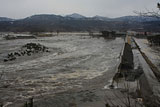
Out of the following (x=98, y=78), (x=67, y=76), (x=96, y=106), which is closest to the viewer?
(x=96, y=106)

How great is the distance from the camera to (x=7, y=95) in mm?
12250

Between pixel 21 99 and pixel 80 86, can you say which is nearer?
pixel 21 99

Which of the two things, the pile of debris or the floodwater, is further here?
the pile of debris

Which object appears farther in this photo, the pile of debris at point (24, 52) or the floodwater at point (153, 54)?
the pile of debris at point (24, 52)

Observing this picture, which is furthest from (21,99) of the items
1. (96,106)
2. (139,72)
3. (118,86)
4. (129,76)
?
(139,72)

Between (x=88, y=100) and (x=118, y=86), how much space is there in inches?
118

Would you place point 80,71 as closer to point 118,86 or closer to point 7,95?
point 118,86

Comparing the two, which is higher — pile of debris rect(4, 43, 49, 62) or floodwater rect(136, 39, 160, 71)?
floodwater rect(136, 39, 160, 71)

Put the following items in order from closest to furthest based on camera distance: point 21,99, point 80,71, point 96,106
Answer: point 96,106 → point 21,99 → point 80,71

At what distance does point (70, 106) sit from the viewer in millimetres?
9547

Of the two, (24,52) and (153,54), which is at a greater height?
(153,54)

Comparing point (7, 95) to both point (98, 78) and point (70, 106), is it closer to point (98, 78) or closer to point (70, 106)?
point (70, 106)

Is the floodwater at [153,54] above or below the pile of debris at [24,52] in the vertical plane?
above

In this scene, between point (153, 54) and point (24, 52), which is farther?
point (24, 52)
